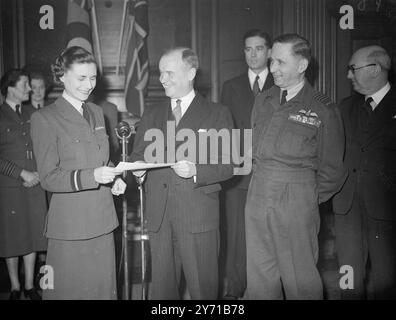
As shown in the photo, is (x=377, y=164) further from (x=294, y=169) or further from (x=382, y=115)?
(x=294, y=169)

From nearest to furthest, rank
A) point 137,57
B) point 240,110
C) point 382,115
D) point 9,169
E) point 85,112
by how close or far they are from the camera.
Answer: point 85,112 < point 382,115 < point 9,169 < point 240,110 < point 137,57

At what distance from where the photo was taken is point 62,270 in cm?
184

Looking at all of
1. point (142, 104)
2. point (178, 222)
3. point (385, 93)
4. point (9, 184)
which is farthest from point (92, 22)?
point (385, 93)

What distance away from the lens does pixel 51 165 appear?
1770 mm

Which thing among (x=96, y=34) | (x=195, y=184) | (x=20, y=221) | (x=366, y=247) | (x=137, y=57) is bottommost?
(x=366, y=247)

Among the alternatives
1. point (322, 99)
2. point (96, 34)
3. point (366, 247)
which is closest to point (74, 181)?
point (322, 99)

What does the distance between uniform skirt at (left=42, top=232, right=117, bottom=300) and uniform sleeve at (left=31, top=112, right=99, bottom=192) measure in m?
0.27

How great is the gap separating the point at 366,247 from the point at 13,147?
2071 millimetres

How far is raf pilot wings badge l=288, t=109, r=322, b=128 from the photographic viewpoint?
75.8 inches

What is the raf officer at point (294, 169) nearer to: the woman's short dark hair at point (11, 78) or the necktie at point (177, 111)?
the necktie at point (177, 111)

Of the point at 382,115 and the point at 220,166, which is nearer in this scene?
the point at 220,166

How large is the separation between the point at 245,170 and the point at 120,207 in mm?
1103

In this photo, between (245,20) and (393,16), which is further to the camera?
(245,20)
